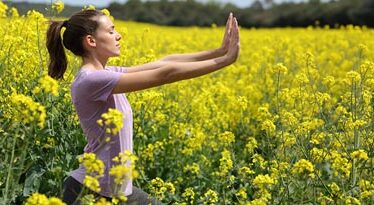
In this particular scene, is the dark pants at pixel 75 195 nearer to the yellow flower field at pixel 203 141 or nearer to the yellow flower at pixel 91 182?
the yellow flower field at pixel 203 141

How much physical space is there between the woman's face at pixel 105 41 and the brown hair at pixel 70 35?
0.02 m

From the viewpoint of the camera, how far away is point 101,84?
269 centimetres

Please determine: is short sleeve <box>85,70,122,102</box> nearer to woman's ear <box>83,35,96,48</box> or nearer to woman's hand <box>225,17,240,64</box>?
woman's ear <box>83,35,96,48</box>

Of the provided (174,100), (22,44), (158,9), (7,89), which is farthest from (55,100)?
(158,9)

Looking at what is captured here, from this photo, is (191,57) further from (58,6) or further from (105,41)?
(58,6)

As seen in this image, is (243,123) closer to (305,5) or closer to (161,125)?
(161,125)

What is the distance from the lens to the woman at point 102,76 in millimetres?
2666

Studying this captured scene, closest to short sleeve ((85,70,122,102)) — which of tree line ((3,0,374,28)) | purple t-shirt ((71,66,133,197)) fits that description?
purple t-shirt ((71,66,133,197))

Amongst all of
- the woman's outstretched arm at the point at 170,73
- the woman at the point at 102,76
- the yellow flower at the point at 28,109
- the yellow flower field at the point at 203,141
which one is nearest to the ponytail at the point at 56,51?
the woman at the point at 102,76

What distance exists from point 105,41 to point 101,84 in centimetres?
28

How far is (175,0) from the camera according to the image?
102 ft

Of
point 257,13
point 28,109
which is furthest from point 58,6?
point 257,13

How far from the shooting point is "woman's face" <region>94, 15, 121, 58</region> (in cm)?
291

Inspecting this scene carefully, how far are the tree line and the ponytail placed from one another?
1866 centimetres
